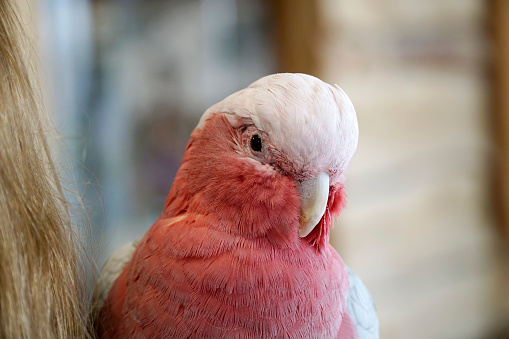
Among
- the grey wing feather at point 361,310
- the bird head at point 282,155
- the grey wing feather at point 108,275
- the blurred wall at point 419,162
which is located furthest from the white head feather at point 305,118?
the blurred wall at point 419,162

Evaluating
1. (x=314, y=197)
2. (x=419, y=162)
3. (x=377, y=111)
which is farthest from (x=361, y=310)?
(x=419, y=162)

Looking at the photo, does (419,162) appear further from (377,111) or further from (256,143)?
(256,143)

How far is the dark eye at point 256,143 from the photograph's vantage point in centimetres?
54

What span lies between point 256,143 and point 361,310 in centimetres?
32

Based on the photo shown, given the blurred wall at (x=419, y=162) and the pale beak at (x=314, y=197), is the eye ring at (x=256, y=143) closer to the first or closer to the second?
the pale beak at (x=314, y=197)

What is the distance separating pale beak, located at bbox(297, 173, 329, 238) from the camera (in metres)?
0.53

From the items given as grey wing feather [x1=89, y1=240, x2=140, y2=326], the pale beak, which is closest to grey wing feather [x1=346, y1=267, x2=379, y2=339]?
the pale beak

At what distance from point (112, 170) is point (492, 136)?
5.39 ft

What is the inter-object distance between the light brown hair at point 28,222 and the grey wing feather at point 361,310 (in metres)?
0.38

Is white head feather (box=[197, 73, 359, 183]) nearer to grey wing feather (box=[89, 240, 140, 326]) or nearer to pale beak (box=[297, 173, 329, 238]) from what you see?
pale beak (box=[297, 173, 329, 238])

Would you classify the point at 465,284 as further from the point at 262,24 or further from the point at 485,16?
the point at 262,24

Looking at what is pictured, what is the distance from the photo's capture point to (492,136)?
1.85 metres

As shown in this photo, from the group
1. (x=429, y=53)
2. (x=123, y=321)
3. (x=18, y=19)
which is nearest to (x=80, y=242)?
(x=123, y=321)

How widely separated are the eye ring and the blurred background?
101cm
